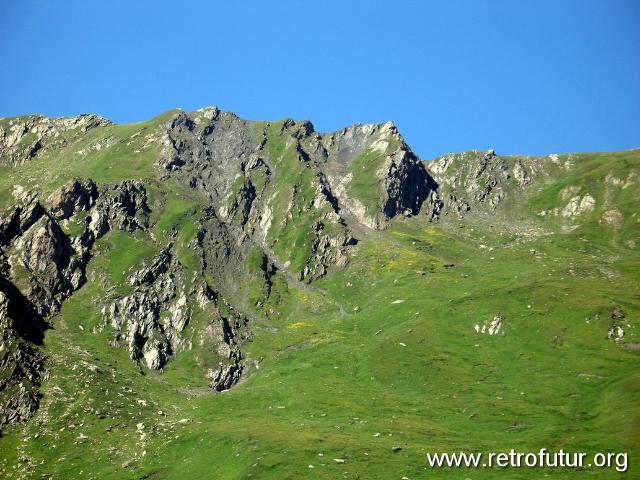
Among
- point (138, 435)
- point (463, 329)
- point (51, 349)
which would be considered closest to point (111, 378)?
point (51, 349)

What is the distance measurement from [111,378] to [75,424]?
2871 cm

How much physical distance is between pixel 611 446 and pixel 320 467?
2139 inches

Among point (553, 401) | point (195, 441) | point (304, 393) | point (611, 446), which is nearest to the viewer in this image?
point (611, 446)

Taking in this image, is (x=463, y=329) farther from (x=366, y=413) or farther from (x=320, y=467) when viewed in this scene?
(x=320, y=467)

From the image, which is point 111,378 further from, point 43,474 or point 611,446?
point 611,446

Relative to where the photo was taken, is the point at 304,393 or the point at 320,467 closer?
the point at 320,467

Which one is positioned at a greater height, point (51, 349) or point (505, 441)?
point (51, 349)

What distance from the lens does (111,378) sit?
17600 centimetres

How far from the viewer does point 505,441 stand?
123 meters

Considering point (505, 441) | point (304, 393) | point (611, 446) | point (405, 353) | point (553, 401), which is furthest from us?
point (405, 353)

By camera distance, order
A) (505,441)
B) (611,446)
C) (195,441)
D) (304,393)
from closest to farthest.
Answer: (611,446) < (505,441) < (195,441) < (304,393)

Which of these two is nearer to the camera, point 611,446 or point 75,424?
point 611,446

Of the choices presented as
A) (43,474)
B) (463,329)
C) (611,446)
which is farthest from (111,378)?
(611,446)

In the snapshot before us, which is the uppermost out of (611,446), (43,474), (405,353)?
(405,353)
